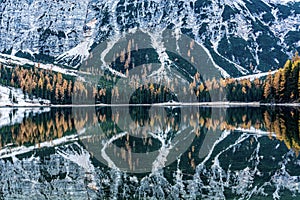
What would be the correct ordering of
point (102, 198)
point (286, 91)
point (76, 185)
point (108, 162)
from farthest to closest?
1. point (286, 91)
2. point (108, 162)
3. point (76, 185)
4. point (102, 198)

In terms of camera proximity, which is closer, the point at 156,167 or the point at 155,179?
the point at 155,179

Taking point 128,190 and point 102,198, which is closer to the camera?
point 102,198

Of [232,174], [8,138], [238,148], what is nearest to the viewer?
[232,174]

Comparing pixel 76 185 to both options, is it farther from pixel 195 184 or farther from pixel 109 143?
pixel 109 143

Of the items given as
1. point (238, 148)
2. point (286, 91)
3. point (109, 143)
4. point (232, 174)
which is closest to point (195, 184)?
point (232, 174)

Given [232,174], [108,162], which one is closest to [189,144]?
[108,162]

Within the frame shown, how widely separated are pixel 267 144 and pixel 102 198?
96.0 ft

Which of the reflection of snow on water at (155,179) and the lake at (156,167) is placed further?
the lake at (156,167)

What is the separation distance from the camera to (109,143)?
5775cm

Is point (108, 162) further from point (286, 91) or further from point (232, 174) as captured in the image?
point (286, 91)

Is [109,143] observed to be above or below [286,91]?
below

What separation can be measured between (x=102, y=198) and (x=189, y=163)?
14.2 m

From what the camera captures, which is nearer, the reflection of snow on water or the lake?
the reflection of snow on water

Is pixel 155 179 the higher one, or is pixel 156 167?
A: pixel 156 167
